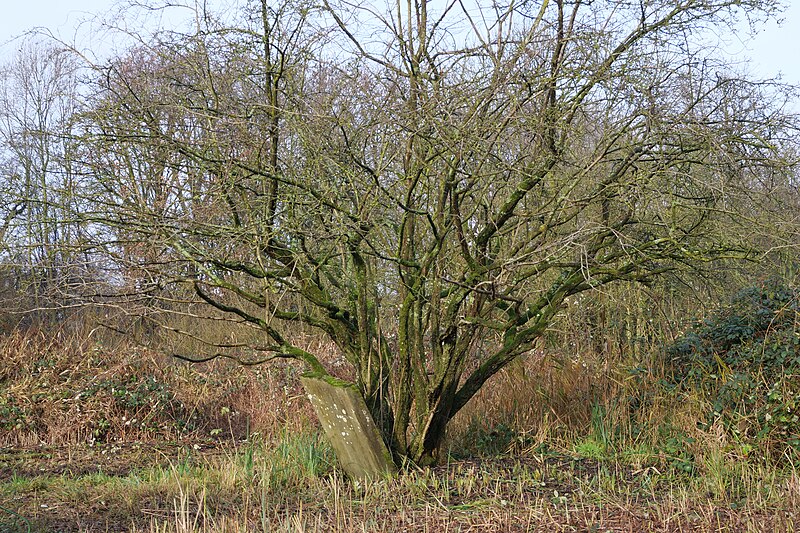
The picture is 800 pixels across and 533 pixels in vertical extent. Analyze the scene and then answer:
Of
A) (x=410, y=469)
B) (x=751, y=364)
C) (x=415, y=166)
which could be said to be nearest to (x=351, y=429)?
(x=410, y=469)

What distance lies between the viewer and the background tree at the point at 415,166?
185 inches

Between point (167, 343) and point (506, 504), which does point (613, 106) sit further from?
point (167, 343)

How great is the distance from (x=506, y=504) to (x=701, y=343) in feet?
8.87

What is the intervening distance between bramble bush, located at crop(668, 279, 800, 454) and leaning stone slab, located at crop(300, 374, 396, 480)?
2.44 metres

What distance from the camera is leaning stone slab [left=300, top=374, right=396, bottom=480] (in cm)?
490

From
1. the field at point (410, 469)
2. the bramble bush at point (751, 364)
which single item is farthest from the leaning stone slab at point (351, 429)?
the bramble bush at point (751, 364)

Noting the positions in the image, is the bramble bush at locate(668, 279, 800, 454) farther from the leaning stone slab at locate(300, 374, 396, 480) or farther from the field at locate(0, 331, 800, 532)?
the leaning stone slab at locate(300, 374, 396, 480)

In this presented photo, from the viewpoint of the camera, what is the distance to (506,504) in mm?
4363

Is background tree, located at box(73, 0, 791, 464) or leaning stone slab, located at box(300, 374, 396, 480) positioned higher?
background tree, located at box(73, 0, 791, 464)

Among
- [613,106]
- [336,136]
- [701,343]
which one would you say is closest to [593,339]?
[701,343]

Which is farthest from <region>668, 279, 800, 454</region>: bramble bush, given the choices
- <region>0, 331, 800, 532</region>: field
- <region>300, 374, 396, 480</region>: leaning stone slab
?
<region>300, 374, 396, 480</region>: leaning stone slab

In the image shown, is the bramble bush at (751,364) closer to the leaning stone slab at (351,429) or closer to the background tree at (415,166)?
the background tree at (415,166)

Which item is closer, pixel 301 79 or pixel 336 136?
pixel 336 136

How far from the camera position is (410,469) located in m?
5.25
